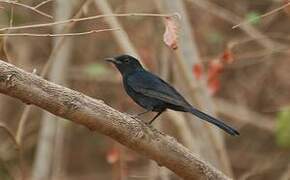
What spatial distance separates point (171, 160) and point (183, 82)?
7.04 feet

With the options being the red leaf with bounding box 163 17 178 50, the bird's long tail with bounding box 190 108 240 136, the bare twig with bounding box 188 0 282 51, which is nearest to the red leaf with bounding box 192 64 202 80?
the bird's long tail with bounding box 190 108 240 136

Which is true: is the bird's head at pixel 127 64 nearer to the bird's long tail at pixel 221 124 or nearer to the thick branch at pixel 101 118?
the bird's long tail at pixel 221 124

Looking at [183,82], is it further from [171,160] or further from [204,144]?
[171,160]

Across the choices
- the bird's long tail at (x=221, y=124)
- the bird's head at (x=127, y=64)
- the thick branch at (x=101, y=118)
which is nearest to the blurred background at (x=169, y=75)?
A: the bird's head at (x=127, y=64)

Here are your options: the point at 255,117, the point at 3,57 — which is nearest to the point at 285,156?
the point at 255,117

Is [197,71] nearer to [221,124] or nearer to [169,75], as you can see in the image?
[221,124]

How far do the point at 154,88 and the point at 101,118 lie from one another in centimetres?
103

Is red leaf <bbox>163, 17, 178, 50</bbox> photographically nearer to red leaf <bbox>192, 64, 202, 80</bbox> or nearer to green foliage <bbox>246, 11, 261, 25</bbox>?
green foliage <bbox>246, 11, 261, 25</bbox>

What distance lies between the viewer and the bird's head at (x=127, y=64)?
13.9 feet

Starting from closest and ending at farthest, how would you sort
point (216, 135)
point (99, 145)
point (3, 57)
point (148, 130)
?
1. point (148, 130)
2. point (3, 57)
3. point (216, 135)
4. point (99, 145)

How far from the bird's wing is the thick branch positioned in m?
0.59

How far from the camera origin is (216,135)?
5188 mm

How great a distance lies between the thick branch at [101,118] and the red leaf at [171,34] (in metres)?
0.40

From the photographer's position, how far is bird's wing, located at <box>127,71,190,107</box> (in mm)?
3766
